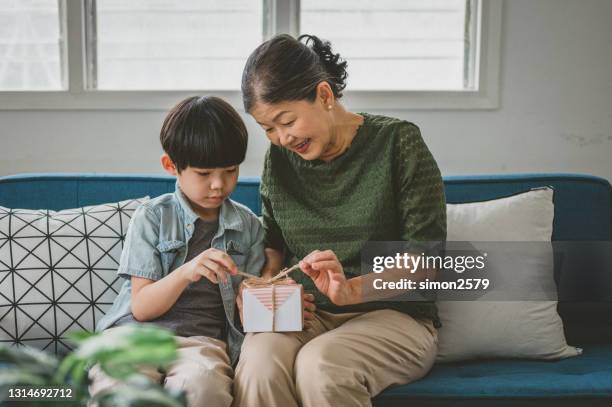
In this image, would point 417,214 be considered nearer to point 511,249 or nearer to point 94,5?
point 511,249

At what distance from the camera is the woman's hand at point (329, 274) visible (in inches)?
54.6

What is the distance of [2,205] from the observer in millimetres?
1962

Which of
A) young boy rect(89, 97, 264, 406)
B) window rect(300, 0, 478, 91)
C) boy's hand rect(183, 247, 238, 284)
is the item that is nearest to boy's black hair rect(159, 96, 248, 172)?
young boy rect(89, 97, 264, 406)

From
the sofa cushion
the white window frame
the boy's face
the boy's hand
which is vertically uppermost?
the white window frame

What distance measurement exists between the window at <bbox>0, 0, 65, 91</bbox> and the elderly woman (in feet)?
4.39

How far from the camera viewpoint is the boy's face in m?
1.53

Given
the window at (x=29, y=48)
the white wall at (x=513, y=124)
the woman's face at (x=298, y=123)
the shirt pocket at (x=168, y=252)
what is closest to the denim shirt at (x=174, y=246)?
the shirt pocket at (x=168, y=252)

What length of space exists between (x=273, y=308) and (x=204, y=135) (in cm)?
41

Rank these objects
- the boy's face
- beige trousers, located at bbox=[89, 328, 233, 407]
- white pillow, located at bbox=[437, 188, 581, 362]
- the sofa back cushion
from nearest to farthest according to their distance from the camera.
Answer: beige trousers, located at bbox=[89, 328, 233, 407]
the boy's face
white pillow, located at bbox=[437, 188, 581, 362]
the sofa back cushion

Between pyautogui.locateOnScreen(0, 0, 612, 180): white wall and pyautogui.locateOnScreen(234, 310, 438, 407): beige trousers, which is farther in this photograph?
pyautogui.locateOnScreen(0, 0, 612, 180): white wall

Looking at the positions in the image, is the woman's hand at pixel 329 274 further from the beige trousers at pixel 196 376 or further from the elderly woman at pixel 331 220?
the beige trousers at pixel 196 376

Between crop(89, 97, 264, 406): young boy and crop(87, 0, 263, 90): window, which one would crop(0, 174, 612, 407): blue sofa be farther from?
crop(87, 0, 263, 90): window

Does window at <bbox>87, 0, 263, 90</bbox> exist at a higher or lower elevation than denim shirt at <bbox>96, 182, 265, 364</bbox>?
higher

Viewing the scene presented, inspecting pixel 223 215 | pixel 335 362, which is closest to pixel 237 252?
pixel 223 215
